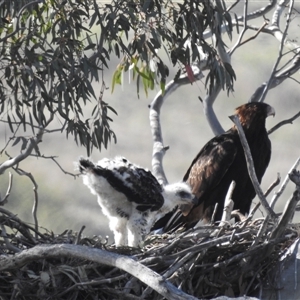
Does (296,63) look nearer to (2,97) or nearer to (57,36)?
(57,36)

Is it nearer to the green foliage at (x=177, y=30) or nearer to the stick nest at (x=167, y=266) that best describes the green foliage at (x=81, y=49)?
the green foliage at (x=177, y=30)

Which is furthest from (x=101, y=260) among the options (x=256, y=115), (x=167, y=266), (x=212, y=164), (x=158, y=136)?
(x=256, y=115)

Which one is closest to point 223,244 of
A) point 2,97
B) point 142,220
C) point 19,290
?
point 19,290

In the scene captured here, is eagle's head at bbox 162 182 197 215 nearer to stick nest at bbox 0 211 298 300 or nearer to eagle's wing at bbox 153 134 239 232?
eagle's wing at bbox 153 134 239 232

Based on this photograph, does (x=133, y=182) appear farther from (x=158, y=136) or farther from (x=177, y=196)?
(x=158, y=136)

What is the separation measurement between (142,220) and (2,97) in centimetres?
148

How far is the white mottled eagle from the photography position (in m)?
6.51

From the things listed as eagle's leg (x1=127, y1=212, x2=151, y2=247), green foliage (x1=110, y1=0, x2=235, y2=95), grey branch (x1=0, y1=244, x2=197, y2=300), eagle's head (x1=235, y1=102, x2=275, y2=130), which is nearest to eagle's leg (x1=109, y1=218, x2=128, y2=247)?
eagle's leg (x1=127, y1=212, x2=151, y2=247)

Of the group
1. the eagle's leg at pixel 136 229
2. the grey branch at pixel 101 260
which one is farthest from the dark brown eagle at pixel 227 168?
the grey branch at pixel 101 260

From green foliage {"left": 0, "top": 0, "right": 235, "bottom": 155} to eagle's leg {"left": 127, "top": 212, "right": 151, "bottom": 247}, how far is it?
67 cm

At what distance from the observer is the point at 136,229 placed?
6535mm

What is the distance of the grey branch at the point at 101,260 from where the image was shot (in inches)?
141

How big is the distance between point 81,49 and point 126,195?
1233 millimetres

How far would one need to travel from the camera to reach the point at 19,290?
4.50 m
